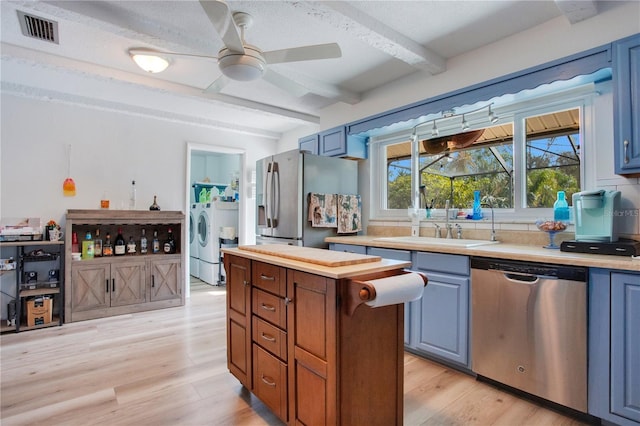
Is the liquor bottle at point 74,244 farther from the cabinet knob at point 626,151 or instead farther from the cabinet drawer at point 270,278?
the cabinet knob at point 626,151

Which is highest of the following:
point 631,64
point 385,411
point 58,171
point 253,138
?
point 253,138

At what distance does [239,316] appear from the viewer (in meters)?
2.09

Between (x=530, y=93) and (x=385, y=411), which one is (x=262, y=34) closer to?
(x=530, y=93)

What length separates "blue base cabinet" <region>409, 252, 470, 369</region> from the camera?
7.66 feet

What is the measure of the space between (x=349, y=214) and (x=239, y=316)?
6.52 ft

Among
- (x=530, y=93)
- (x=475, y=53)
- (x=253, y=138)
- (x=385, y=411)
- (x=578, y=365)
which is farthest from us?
(x=253, y=138)

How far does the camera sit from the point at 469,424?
182 cm

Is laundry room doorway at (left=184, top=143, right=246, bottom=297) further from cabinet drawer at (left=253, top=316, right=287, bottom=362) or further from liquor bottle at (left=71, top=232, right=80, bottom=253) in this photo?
cabinet drawer at (left=253, top=316, right=287, bottom=362)

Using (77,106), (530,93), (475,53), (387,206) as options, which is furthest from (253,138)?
(530,93)

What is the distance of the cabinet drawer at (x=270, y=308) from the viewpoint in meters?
1.70

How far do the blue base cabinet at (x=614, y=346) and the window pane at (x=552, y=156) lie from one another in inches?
39.0

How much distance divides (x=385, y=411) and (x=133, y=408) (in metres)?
1.47

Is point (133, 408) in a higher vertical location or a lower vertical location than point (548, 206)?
lower

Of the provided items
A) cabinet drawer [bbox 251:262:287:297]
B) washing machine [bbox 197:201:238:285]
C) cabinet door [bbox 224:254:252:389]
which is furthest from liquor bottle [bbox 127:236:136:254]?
cabinet drawer [bbox 251:262:287:297]
